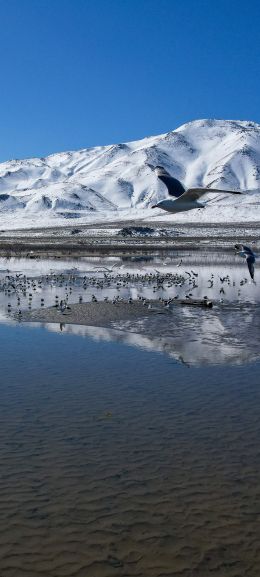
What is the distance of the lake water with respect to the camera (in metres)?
7.36

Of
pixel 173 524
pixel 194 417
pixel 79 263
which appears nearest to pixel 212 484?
pixel 173 524

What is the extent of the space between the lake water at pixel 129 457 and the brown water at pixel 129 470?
23 mm

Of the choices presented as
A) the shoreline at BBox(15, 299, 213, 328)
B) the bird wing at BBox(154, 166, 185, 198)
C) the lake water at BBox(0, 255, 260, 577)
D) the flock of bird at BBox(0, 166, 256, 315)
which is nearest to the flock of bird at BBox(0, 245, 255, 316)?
the flock of bird at BBox(0, 166, 256, 315)

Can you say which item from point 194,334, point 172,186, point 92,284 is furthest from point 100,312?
point 172,186

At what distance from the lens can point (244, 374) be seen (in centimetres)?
1526

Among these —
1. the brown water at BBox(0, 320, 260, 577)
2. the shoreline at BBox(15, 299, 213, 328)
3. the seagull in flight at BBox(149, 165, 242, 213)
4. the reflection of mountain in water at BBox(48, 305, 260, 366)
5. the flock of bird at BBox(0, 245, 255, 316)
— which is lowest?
the brown water at BBox(0, 320, 260, 577)

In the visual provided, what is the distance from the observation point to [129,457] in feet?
33.1

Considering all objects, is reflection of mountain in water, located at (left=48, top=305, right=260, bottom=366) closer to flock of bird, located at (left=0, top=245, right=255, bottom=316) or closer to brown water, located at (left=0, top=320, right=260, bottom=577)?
brown water, located at (left=0, top=320, right=260, bottom=577)

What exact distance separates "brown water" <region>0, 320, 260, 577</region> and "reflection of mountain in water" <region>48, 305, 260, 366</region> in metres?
1.59

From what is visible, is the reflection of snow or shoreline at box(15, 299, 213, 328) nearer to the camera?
the reflection of snow

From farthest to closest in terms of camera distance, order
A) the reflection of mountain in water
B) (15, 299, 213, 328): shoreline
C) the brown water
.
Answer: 1. (15, 299, 213, 328): shoreline
2. the reflection of mountain in water
3. the brown water

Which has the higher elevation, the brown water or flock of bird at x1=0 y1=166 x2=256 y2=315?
flock of bird at x1=0 y1=166 x2=256 y2=315

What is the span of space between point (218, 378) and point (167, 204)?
488 centimetres

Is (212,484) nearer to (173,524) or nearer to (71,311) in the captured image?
(173,524)
